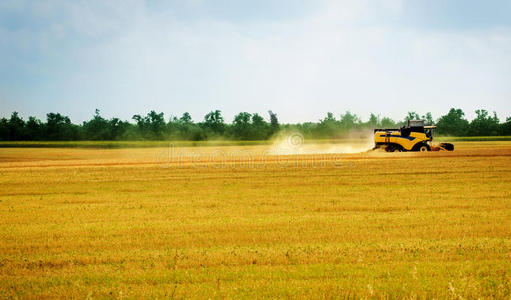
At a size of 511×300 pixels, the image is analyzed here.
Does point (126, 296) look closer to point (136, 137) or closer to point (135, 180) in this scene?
point (135, 180)

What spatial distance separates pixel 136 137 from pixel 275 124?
34985 millimetres

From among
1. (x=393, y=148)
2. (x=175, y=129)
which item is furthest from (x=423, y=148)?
(x=175, y=129)

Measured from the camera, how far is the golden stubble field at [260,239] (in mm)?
6969

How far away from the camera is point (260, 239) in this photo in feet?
32.0

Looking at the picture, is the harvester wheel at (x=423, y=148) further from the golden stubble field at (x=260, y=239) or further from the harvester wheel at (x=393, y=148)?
the golden stubble field at (x=260, y=239)

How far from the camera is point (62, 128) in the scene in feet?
301

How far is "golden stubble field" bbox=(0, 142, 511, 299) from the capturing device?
274 inches

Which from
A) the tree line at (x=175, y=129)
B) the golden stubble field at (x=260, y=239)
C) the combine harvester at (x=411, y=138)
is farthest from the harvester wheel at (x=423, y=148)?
the tree line at (x=175, y=129)

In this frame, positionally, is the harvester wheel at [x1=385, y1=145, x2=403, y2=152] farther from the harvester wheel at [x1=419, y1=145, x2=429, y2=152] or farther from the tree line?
the tree line

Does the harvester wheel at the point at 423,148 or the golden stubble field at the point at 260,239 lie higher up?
the harvester wheel at the point at 423,148

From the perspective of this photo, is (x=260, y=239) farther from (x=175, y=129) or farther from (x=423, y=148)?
(x=175, y=129)

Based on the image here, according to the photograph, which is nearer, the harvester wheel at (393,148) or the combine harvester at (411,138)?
the combine harvester at (411,138)

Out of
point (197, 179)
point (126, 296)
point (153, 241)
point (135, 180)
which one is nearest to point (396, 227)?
point (153, 241)

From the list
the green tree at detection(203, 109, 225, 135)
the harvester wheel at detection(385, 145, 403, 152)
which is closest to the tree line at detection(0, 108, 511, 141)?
the green tree at detection(203, 109, 225, 135)
